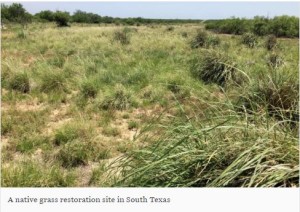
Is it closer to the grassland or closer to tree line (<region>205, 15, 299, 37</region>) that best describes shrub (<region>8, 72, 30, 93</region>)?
the grassland

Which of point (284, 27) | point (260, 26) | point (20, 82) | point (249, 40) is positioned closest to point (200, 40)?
point (249, 40)

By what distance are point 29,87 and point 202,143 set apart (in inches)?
215

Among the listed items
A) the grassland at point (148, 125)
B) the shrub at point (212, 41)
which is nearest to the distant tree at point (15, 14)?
the shrub at point (212, 41)

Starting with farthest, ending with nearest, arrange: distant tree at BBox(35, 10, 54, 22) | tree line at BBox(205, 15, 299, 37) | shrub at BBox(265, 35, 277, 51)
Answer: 1. distant tree at BBox(35, 10, 54, 22)
2. tree line at BBox(205, 15, 299, 37)
3. shrub at BBox(265, 35, 277, 51)

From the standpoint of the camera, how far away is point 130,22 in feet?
185

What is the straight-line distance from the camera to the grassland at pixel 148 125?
7.64 ft

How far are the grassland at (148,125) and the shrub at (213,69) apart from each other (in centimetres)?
3

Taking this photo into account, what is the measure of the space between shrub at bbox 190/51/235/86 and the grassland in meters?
0.03

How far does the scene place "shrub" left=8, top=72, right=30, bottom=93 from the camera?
7262 millimetres

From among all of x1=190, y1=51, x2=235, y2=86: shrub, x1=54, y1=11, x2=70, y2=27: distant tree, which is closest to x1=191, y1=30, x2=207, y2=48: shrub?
x1=190, y1=51, x2=235, y2=86: shrub

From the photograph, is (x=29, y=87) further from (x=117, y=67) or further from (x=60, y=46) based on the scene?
(x=60, y=46)

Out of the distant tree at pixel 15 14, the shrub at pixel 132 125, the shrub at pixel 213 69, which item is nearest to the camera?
the shrub at pixel 132 125

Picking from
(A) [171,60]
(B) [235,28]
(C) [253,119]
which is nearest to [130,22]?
(B) [235,28]

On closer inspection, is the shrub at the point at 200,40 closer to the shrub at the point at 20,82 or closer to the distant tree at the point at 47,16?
the shrub at the point at 20,82
